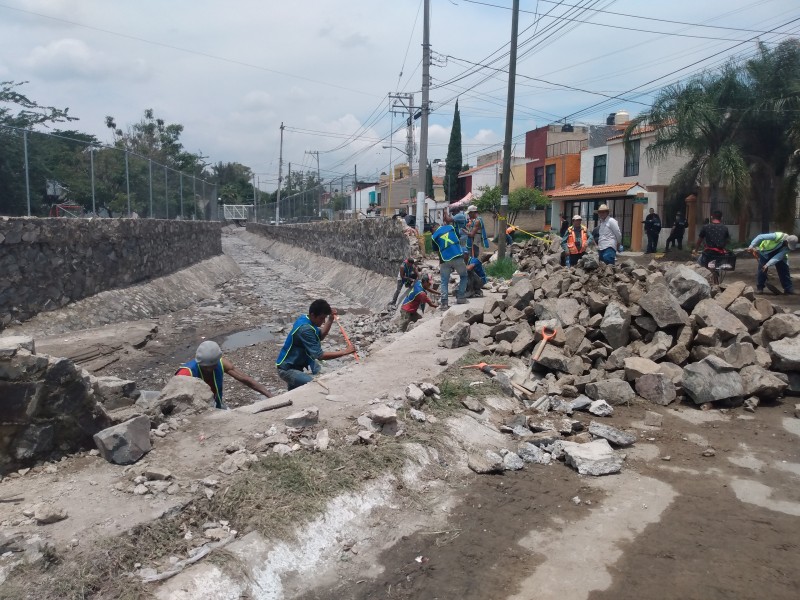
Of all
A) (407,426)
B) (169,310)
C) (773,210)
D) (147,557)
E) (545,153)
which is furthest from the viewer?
(545,153)

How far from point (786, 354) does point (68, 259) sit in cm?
1240

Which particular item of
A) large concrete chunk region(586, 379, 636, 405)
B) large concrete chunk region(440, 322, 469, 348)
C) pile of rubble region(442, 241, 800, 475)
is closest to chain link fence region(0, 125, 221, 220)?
pile of rubble region(442, 241, 800, 475)

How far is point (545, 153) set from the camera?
133 ft

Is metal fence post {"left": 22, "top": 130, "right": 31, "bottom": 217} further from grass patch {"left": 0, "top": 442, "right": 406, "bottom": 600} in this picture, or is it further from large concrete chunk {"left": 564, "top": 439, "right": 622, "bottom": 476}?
large concrete chunk {"left": 564, "top": 439, "right": 622, "bottom": 476}

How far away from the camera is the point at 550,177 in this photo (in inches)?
1522

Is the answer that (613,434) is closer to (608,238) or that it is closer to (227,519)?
(227,519)

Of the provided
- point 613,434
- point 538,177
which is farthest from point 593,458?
point 538,177

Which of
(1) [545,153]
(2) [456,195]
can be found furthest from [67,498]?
(2) [456,195]

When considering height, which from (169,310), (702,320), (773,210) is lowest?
(169,310)

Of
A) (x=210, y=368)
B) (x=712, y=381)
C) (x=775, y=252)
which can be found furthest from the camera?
(x=775, y=252)

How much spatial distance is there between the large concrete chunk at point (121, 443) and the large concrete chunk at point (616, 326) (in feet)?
17.4

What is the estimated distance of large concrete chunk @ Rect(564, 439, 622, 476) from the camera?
16.7 ft

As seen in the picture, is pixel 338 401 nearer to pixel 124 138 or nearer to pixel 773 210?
pixel 773 210

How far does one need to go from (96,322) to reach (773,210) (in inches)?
884
